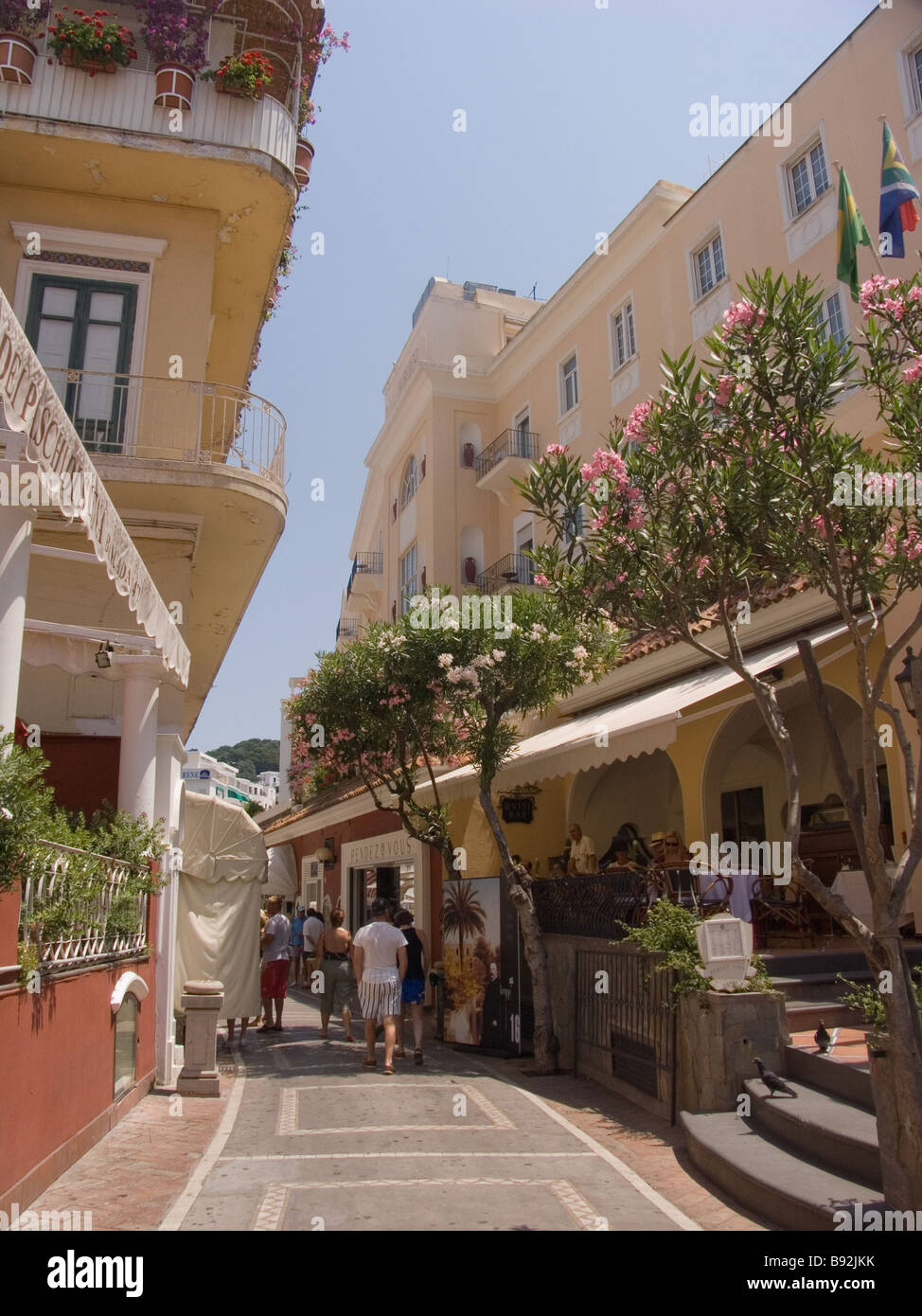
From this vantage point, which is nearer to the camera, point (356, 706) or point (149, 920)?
point (149, 920)

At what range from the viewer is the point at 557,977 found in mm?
11219

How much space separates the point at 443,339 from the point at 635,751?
21.1 m

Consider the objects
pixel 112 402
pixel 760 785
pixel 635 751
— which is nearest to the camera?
pixel 635 751

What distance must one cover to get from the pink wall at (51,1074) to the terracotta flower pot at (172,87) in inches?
371

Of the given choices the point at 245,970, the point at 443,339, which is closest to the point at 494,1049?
the point at 245,970

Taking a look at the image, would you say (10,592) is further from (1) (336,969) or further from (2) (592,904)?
(1) (336,969)

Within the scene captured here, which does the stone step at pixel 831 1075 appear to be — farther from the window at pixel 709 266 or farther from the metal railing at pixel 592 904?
the window at pixel 709 266

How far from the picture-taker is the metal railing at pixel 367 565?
34.0 meters

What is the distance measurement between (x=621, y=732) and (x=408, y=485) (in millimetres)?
21135

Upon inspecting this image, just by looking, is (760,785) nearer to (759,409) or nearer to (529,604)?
(529,604)

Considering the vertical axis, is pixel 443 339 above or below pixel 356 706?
above

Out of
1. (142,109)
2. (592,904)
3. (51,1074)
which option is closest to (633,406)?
(142,109)

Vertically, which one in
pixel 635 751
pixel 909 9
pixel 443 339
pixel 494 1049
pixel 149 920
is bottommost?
pixel 494 1049

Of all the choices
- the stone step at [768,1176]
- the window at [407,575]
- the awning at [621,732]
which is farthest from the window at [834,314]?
the window at [407,575]
